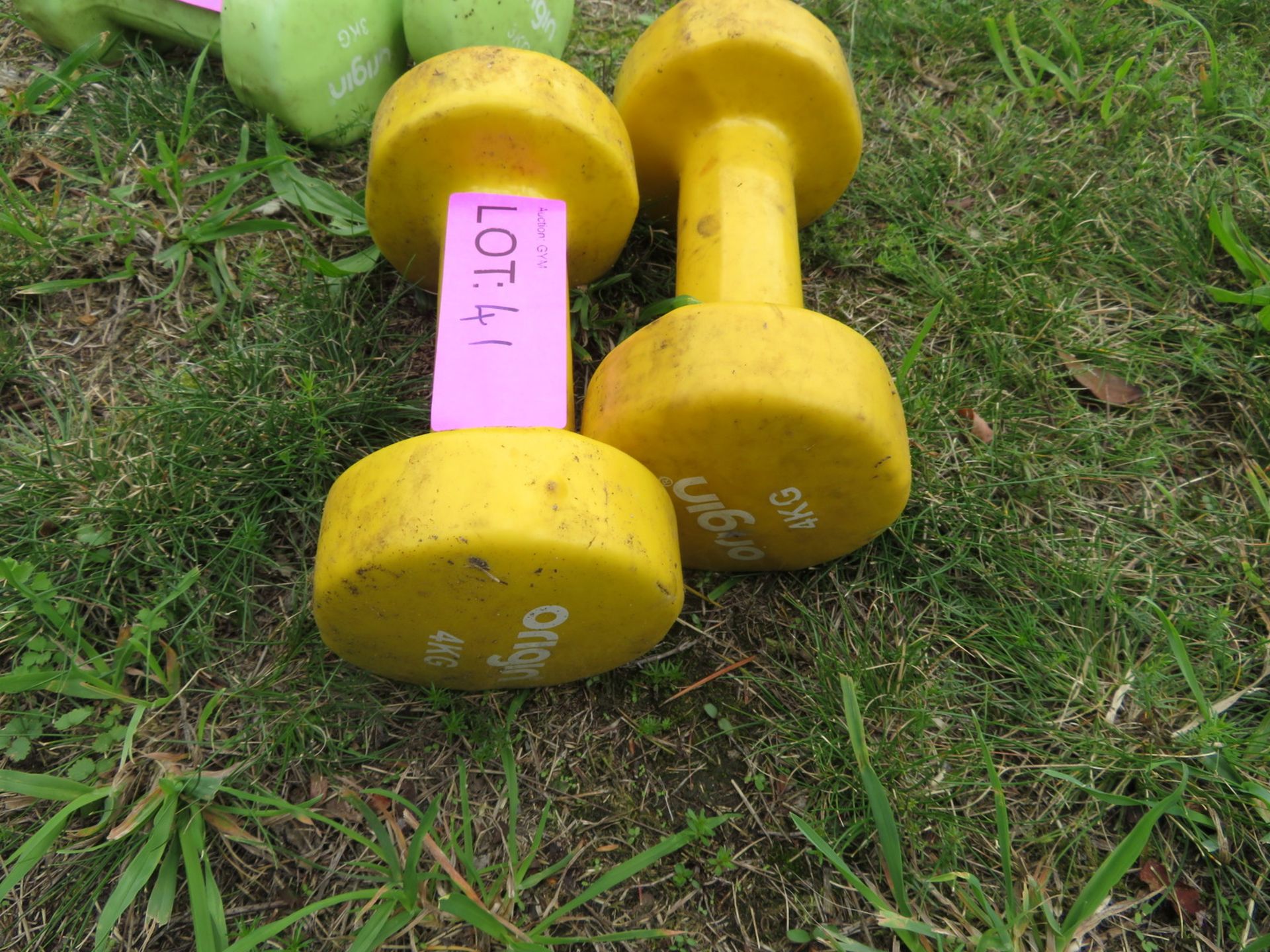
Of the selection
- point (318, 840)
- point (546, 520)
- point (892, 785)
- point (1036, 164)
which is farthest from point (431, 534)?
point (1036, 164)

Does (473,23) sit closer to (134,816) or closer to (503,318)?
(503,318)

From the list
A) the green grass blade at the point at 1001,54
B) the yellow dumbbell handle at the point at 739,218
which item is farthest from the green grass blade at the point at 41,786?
the green grass blade at the point at 1001,54

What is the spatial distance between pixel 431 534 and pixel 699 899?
791 mm

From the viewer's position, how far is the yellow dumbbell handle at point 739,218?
161 centimetres

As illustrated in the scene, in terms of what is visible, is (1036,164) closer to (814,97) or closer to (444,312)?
(814,97)

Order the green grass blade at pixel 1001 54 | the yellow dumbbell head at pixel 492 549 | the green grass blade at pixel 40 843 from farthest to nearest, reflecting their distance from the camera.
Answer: the green grass blade at pixel 1001 54 < the green grass blade at pixel 40 843 < the yellow dumbbell head at pixel 492 549

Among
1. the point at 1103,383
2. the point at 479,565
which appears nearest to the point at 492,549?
the point at 479,565

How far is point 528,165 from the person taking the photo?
1.62 m

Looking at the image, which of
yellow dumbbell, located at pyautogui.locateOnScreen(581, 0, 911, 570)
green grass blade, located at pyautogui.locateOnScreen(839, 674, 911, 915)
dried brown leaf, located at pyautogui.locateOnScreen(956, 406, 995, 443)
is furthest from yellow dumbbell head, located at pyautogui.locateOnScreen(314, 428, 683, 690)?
dried brown leaf, located at pyautogui.locateOnScreen(956, 406, 995, 443)

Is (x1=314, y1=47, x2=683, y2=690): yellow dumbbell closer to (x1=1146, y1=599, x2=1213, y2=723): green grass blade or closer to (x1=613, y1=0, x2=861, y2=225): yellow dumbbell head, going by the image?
(x1=613, y1=0, x2=861, y2=225): yellow dumbbell head

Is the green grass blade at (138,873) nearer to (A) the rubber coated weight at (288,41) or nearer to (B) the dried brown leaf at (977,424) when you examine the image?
(A) the rubber coated weight at (288,41)

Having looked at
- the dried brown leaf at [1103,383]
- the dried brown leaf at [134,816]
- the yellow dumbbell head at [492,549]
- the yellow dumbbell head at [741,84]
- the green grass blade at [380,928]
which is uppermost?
the yellow dumbbell head at [741,84]

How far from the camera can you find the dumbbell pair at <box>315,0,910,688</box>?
124 centimetres

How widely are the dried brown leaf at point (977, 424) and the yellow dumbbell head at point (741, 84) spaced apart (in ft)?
1.92
